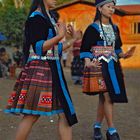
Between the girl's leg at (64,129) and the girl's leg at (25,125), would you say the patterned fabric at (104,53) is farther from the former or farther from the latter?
the girl's leg at (25,125)

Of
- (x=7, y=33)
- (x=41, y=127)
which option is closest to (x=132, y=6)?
(x=7, y=33)

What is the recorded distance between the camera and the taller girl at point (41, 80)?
15.2 feet

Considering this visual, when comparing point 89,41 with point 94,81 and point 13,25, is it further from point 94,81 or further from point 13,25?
point 13,25

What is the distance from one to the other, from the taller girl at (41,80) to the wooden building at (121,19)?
79.1ft

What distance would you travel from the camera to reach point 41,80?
469 centimetres

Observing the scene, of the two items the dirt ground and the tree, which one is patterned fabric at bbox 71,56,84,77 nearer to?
the dirt ground

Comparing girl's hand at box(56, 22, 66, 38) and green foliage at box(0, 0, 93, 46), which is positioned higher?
girl's hand at box(56, 22, 66, 38)

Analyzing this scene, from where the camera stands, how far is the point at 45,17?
4.68 meters

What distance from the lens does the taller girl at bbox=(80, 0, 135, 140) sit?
5.95 meters

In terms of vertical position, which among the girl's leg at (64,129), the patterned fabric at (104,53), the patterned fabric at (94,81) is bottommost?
the girl's leg at (64,129)

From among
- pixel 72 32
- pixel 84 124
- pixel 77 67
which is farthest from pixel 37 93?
pixel 77 67

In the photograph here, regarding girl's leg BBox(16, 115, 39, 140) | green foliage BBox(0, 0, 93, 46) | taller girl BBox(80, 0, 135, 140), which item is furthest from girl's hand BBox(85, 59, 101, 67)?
green foliage BBox(0, 0, 93, 46)

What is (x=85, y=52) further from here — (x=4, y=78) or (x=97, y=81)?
(x=4, y=78)

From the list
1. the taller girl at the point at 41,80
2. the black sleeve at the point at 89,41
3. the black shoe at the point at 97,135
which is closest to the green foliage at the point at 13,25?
the black shoe at the point at 97,135
